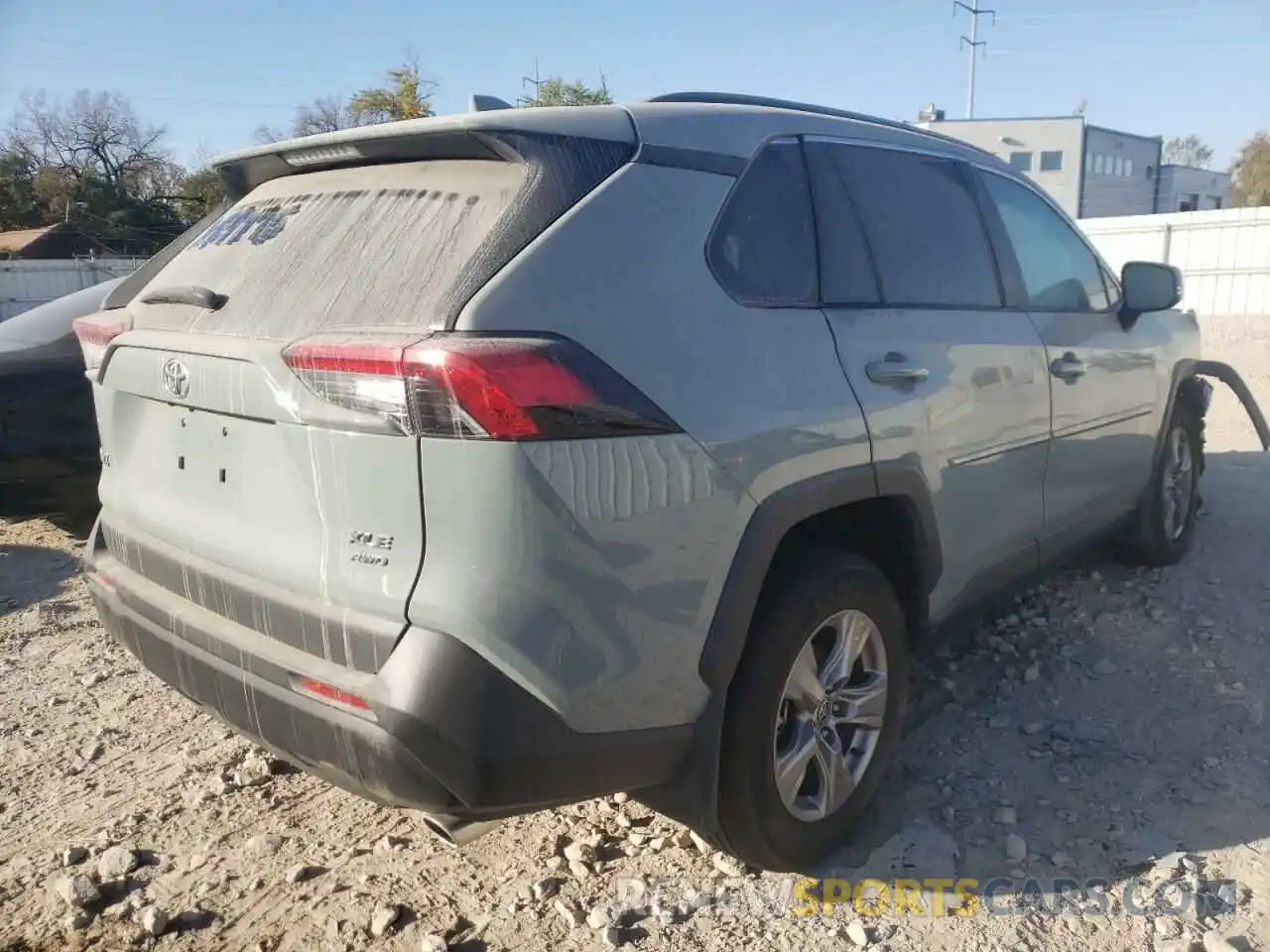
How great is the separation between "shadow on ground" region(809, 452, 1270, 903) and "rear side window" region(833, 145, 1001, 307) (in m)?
1.12

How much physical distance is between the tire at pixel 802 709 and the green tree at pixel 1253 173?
45718mm

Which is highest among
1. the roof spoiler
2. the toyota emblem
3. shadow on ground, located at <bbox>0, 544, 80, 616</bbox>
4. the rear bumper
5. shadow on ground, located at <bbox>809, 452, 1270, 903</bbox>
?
the roof spoiler

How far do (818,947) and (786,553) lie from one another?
0.96 m

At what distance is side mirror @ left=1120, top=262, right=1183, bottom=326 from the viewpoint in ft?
13.4

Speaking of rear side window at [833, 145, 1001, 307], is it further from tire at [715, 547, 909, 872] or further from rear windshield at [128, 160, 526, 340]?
rear windshield at [128, 160, 526, 340]

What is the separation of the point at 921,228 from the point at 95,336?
8.12ft

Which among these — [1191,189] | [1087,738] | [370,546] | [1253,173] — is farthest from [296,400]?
[1191,189]

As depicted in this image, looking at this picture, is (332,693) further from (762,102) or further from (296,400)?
(762,102)

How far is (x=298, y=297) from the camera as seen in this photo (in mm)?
2240

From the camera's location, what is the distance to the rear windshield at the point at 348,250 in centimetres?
205

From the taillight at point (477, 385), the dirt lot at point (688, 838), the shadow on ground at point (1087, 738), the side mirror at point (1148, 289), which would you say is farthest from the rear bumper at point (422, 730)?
the side mirror at point (1148, 289)

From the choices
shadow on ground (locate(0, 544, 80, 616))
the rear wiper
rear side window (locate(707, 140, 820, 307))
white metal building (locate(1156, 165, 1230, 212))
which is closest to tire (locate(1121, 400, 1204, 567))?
rear side window (locate(707, 140, 820, 307))

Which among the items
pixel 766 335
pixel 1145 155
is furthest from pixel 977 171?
pixel 1145 155

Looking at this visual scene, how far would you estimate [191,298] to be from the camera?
246 cm
